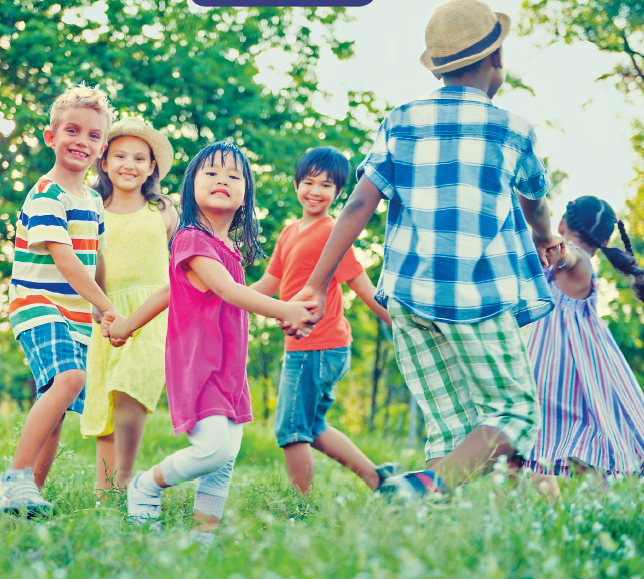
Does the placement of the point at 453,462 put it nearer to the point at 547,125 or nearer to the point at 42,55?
the point at 42,55

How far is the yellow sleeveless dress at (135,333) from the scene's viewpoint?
3439 millimetres

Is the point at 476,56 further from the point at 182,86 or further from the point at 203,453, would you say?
the point at 182,86

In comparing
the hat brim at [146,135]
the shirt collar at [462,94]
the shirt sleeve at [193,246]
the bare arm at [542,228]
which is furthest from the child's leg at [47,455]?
the bare arm at [542,228]

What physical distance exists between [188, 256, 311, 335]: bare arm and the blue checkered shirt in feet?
1.26

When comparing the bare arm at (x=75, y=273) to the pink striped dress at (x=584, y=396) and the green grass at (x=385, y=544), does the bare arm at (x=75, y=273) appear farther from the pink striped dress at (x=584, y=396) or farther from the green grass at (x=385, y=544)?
the pink striped dress at (x=584, y=396)

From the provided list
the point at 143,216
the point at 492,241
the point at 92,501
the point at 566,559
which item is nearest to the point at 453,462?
the point at 566,559

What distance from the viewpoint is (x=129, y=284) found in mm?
3668

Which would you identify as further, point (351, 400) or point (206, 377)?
point (351, 400)

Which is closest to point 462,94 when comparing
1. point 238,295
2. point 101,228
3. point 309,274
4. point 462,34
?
point 462,34

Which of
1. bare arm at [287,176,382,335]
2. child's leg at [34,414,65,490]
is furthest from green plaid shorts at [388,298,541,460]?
child's leg at [34,414,65,490]

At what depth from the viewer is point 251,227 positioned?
307cm

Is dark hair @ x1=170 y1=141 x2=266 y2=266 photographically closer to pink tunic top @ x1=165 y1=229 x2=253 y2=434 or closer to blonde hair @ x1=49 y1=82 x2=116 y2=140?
pink tunic top @ x1=165 y1=229 x2=253 y2=434

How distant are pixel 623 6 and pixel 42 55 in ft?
34.3

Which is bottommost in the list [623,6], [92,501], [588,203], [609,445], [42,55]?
[92,501]
